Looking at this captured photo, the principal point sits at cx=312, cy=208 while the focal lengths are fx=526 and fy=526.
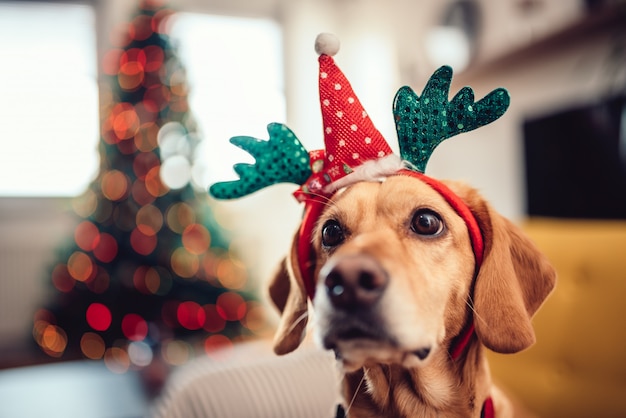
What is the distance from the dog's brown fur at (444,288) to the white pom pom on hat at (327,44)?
29cm

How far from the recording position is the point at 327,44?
1.09 meters

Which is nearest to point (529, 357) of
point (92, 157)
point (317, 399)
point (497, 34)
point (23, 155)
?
point (317, 399)

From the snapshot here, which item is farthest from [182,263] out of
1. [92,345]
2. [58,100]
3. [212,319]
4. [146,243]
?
[58,100]

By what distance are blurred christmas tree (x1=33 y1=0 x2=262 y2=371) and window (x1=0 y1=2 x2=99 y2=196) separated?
55.4 inches

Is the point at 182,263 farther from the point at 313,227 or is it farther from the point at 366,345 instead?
the point at 366,345

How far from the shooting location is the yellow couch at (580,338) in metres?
1.46

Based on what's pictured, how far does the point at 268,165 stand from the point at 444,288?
0.46 meters

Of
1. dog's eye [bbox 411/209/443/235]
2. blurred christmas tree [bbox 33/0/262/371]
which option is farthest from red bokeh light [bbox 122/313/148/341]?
dog's eye [bbox 411/209/443/235]

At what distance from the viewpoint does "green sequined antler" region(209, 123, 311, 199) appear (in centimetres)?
118

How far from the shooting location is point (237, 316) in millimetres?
3902

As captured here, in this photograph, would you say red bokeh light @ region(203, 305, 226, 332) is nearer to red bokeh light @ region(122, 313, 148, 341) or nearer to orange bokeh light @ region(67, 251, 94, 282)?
red bokeh light @ region(122, 313, 148, 341)

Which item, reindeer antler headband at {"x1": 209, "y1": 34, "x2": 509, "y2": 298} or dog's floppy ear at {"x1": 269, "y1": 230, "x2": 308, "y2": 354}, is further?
dog's floppy ear at {"x1": 269, "y1": 230, "x2": 308, "y2": 354}

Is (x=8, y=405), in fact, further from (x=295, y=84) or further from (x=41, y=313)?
(x=295, y=84)

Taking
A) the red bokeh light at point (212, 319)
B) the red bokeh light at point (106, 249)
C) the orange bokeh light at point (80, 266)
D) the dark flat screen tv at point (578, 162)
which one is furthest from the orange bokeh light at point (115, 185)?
the dark flat screen tv at point (578, 162)
